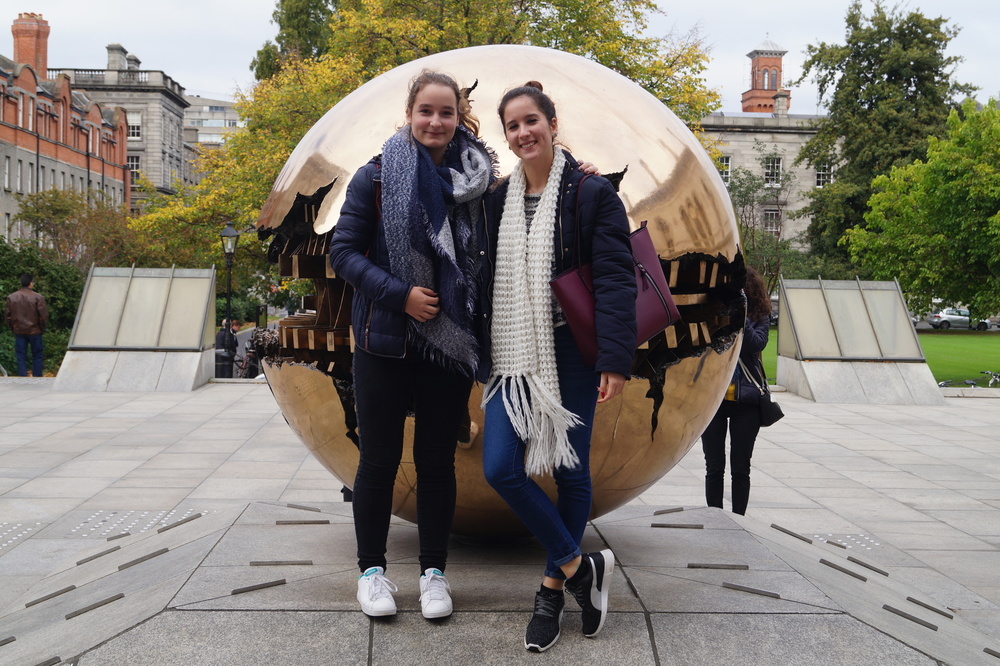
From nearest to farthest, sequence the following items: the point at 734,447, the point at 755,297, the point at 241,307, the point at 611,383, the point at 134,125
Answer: the point at 611,383 → the point at 755,297 → the point at 734,447 → the point at 241,307 → the point at 134,125

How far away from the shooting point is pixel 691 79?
73.2ft

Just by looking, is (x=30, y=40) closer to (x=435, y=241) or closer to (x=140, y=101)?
(x=140, y=101)

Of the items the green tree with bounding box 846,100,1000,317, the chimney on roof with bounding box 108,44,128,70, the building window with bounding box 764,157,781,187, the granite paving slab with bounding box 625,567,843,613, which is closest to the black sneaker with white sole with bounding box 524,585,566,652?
the granite paving slab with bounding box 625,567,843,613

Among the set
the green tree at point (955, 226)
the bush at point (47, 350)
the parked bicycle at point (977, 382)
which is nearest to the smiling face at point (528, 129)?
the bush at point (47, 350)

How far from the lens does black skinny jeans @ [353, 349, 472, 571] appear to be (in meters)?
3.19

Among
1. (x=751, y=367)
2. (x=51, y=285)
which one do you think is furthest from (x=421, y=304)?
(x=51, y=285)

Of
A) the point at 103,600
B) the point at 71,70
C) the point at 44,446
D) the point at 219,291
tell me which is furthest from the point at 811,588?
the point at 71,70

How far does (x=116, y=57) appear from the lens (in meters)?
75.7

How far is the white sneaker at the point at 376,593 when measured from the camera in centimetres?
317

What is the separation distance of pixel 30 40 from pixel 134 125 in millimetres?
16399

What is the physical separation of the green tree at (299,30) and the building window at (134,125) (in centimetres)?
4305

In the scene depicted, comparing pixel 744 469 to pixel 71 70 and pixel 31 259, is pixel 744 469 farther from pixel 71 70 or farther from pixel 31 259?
pixel 71 70

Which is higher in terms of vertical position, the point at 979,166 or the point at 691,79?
the point at 691,79

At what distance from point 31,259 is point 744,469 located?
66.9 feet
